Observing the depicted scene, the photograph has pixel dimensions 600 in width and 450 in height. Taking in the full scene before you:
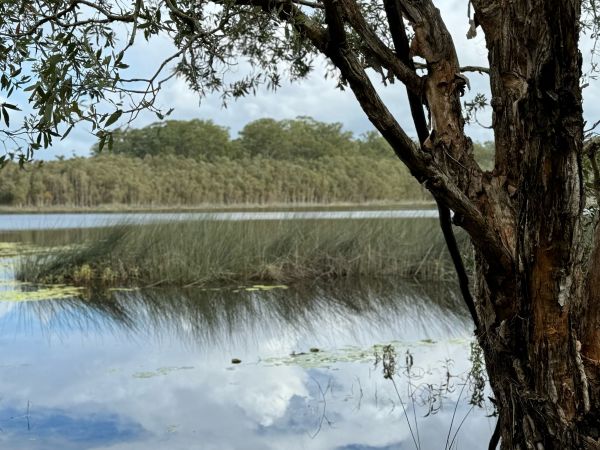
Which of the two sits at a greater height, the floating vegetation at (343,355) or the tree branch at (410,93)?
the tree branch at (410,93)

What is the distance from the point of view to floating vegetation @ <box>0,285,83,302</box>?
718 cm

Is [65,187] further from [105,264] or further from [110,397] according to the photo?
[110,397]

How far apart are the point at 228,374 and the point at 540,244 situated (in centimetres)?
323

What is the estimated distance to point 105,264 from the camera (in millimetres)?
8586

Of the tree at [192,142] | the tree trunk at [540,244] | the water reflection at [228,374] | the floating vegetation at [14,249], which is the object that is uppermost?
the tree at [192,142]

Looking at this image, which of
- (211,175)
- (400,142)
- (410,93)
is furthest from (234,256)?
(211,175)

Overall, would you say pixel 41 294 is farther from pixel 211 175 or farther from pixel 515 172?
pixel 211 175

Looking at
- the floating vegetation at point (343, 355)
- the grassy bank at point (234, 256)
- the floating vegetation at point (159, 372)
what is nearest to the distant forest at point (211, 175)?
the grassy bank at point (234, 256)

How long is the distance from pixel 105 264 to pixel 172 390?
16.4 feet

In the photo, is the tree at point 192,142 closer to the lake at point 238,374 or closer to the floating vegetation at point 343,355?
the lake at point 238,374

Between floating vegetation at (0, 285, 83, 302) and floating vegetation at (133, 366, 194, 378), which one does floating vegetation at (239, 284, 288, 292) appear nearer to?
floating vegetation at (0, 285, 83, 302)

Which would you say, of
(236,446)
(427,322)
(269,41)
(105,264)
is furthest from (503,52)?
(105,264)

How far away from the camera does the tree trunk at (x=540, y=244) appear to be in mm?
1210

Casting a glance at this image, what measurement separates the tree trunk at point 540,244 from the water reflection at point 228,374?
184cm
